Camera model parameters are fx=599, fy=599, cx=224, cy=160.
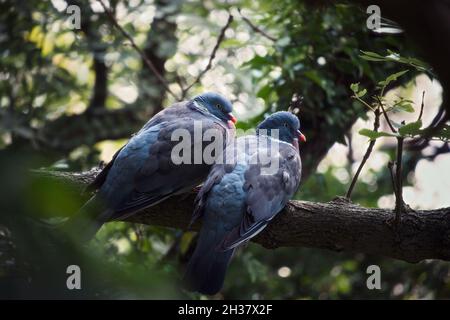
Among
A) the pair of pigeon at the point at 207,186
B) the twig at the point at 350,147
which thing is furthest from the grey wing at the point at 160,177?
the twig at the point at 350,147

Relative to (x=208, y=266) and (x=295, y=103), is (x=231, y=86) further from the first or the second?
(x=208, y=266)

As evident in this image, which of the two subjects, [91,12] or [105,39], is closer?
[91,12]

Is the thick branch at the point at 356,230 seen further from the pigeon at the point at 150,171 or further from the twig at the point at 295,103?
the twig at the point at 295,103

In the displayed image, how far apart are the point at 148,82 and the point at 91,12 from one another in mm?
975

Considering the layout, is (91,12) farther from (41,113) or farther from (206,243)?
(206,243)

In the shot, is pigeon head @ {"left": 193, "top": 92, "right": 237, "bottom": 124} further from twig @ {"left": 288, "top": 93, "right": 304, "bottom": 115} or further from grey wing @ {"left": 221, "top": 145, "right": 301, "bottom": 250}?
grey wing @ {"left": 221, "top": 145, "right": 301, "bottom": 250}

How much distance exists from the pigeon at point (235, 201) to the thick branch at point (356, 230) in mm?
147

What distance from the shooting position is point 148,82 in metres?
6.07

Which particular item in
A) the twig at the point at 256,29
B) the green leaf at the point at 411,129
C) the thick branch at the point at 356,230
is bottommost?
the thick branch at the point at 356,230

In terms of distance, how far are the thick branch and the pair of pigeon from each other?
142 mm

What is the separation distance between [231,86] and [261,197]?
8.24ft

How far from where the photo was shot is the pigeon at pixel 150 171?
3119 millimetres

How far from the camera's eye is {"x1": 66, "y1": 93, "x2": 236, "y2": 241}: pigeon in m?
3.12

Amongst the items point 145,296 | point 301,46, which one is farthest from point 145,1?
point 145,296
